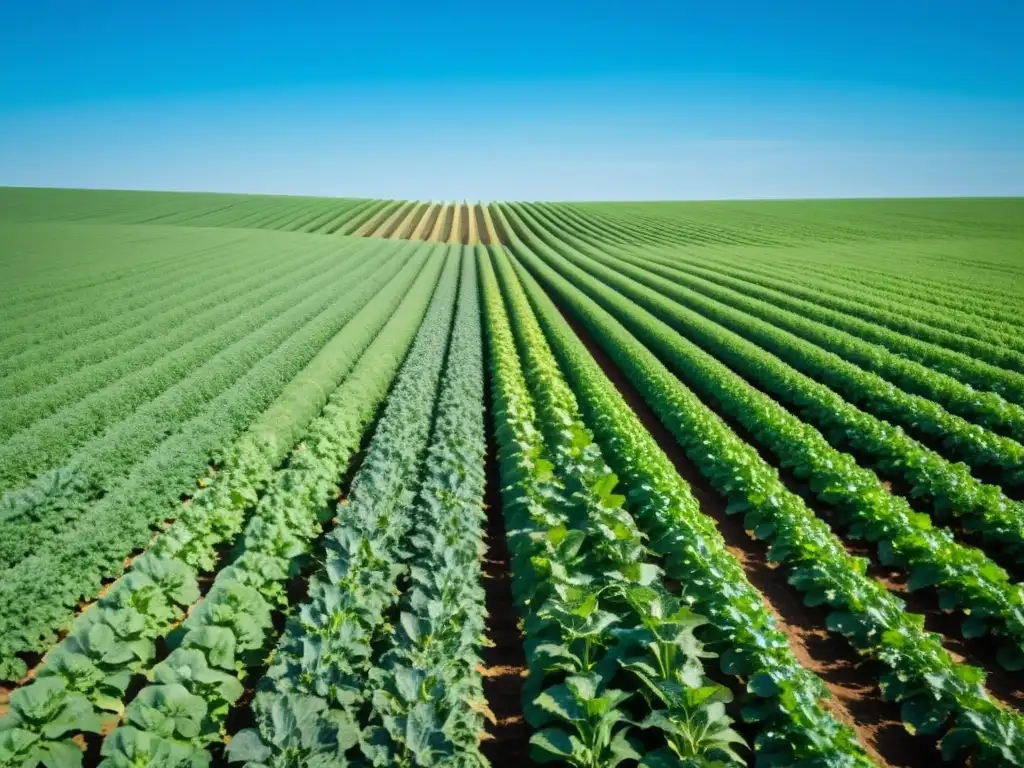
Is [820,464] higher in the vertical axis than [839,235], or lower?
lower

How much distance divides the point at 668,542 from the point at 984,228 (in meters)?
78.6

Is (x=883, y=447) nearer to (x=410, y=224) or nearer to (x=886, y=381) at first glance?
(x=886, y=381)

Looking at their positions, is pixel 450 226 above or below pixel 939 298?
above

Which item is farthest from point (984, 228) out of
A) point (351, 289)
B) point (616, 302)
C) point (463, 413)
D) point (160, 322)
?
point (160, 322)

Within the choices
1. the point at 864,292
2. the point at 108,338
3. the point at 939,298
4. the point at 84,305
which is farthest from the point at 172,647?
the point at 864,292

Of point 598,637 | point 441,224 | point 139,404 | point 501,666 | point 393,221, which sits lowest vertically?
point 501,666

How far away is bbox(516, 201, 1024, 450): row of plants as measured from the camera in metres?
11.5

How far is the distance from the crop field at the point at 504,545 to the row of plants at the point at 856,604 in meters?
0.04

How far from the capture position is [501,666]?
22.2 feet

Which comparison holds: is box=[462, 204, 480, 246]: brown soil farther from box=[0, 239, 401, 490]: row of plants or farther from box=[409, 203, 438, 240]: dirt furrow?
box=[0, 239, 401, 490]: row of plants

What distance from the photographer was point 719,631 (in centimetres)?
639

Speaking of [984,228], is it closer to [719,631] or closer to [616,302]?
[616,302]

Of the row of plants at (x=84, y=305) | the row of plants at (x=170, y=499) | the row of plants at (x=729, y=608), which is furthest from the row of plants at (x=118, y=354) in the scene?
the row of plants at (x=729, y=608)

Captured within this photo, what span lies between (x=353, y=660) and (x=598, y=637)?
2650 mm
